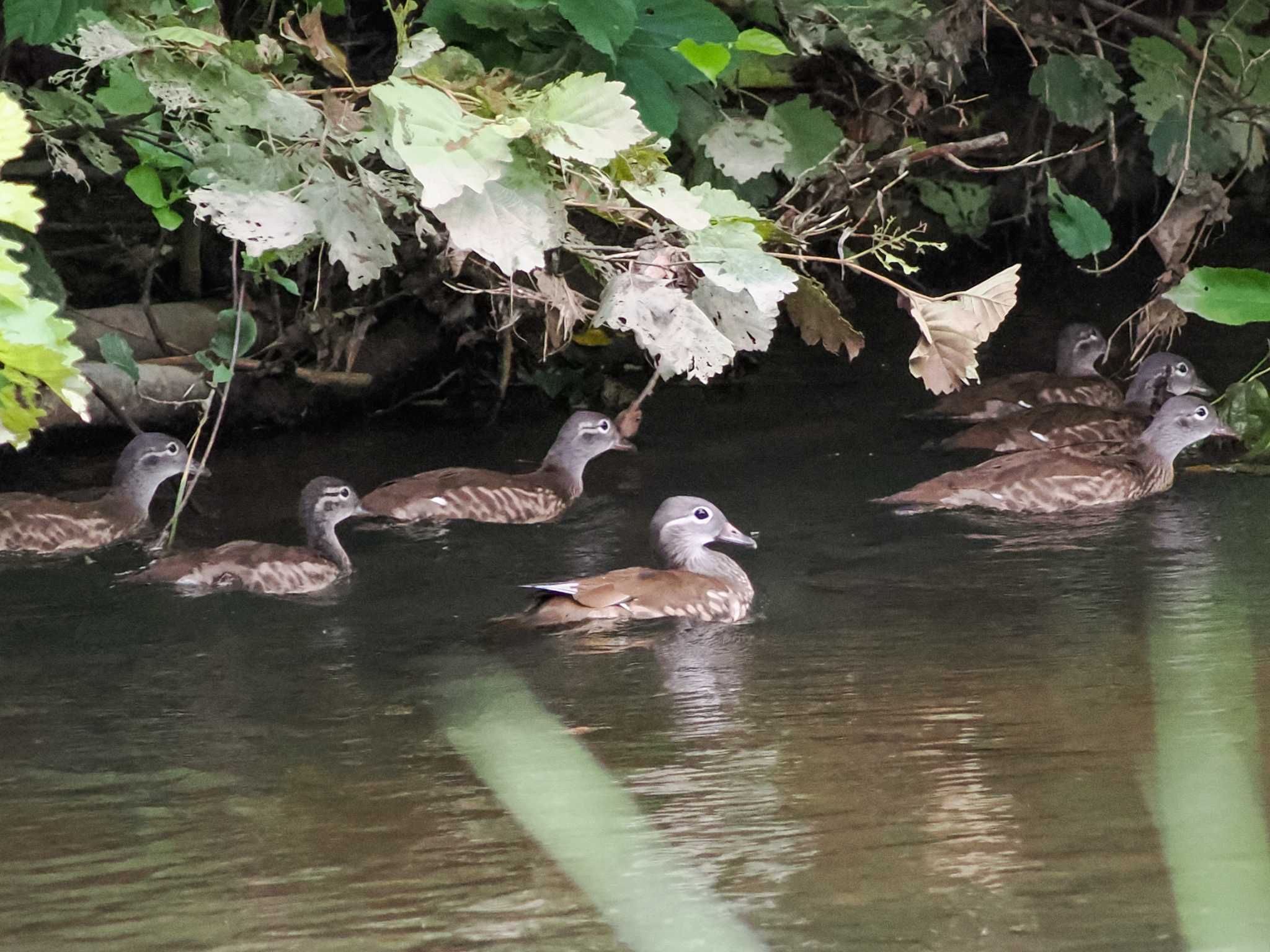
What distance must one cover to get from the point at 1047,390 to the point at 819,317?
4.22 meters

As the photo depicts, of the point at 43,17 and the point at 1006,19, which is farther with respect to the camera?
the point at 1006,19

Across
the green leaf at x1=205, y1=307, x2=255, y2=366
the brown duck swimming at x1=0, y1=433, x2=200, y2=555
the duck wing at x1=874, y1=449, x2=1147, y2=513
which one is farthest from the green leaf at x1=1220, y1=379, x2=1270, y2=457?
the brown duck swimming at x1=0, y1=433, x2=200, y2=555

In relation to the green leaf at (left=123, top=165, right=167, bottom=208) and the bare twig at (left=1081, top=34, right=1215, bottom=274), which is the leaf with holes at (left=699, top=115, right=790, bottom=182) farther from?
the green leaf at (left=123, top=165, right=167, bottom=208)

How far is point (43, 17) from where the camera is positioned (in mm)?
4605

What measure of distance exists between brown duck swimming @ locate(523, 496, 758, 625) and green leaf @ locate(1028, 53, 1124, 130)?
2.80 meters

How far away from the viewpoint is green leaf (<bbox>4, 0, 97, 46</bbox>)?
4.60 m

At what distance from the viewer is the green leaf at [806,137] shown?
6.98 m

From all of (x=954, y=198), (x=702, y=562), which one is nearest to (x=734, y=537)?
(x=702, y=562)

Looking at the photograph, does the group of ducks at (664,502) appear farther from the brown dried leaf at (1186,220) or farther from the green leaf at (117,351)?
the brown dried leaf at (1186,220)

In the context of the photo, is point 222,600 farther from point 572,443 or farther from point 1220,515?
point 1220,515

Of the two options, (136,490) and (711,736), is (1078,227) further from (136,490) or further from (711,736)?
(136,490)

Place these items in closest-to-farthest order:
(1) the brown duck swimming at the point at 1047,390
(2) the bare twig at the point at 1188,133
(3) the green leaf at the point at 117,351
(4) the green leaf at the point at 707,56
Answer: (4) the green leaf at the point at 707,56 → (3) the green leaf at the point at 117,351 → (2) the bare twig at the point at 1188,133 → (1) the brown duck swimming at the point at 1047,390

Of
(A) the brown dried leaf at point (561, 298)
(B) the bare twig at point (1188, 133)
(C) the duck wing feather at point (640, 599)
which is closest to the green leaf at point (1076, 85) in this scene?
(B) the bare twig at point (1188, 133)

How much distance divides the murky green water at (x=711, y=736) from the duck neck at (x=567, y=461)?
0.65ft
